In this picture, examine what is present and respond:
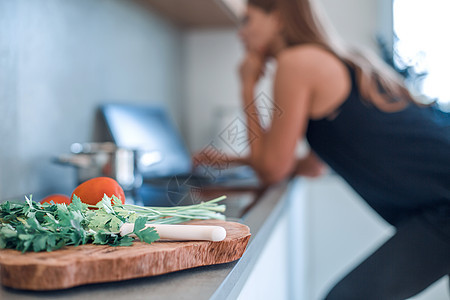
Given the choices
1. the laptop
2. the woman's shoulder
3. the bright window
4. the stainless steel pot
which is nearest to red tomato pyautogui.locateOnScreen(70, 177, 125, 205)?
the stainless steel pot

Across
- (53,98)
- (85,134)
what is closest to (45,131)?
(53,98)

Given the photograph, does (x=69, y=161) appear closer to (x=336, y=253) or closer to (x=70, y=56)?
(x=70, y=56)

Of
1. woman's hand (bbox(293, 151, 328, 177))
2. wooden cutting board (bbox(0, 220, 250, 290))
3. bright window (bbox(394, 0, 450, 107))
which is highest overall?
bright window (bbox(394, 0, 450, 107))

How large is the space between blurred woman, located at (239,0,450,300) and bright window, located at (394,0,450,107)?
1293 mm

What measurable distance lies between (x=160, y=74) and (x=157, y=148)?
0.52 meters

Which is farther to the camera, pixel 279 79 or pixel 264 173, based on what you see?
pixel 264 173

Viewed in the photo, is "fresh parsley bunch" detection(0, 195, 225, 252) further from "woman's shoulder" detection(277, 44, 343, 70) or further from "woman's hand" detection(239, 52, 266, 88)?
"woman's hand" detection(239, 52, 266, 88)

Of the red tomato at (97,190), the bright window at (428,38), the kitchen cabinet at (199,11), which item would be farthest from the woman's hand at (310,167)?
the red tomato at (97,190)

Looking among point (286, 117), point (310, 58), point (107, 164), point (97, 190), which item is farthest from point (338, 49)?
point (97, 190)

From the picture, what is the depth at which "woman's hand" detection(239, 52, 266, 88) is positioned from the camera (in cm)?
166

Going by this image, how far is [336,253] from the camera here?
2.16 meters

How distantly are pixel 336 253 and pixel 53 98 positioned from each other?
145 centimetres

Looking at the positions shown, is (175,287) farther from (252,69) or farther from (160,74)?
(160,74)

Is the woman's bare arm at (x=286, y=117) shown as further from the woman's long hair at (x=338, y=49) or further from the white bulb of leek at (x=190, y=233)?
the white bulb of leek at (x=190, y=233)
